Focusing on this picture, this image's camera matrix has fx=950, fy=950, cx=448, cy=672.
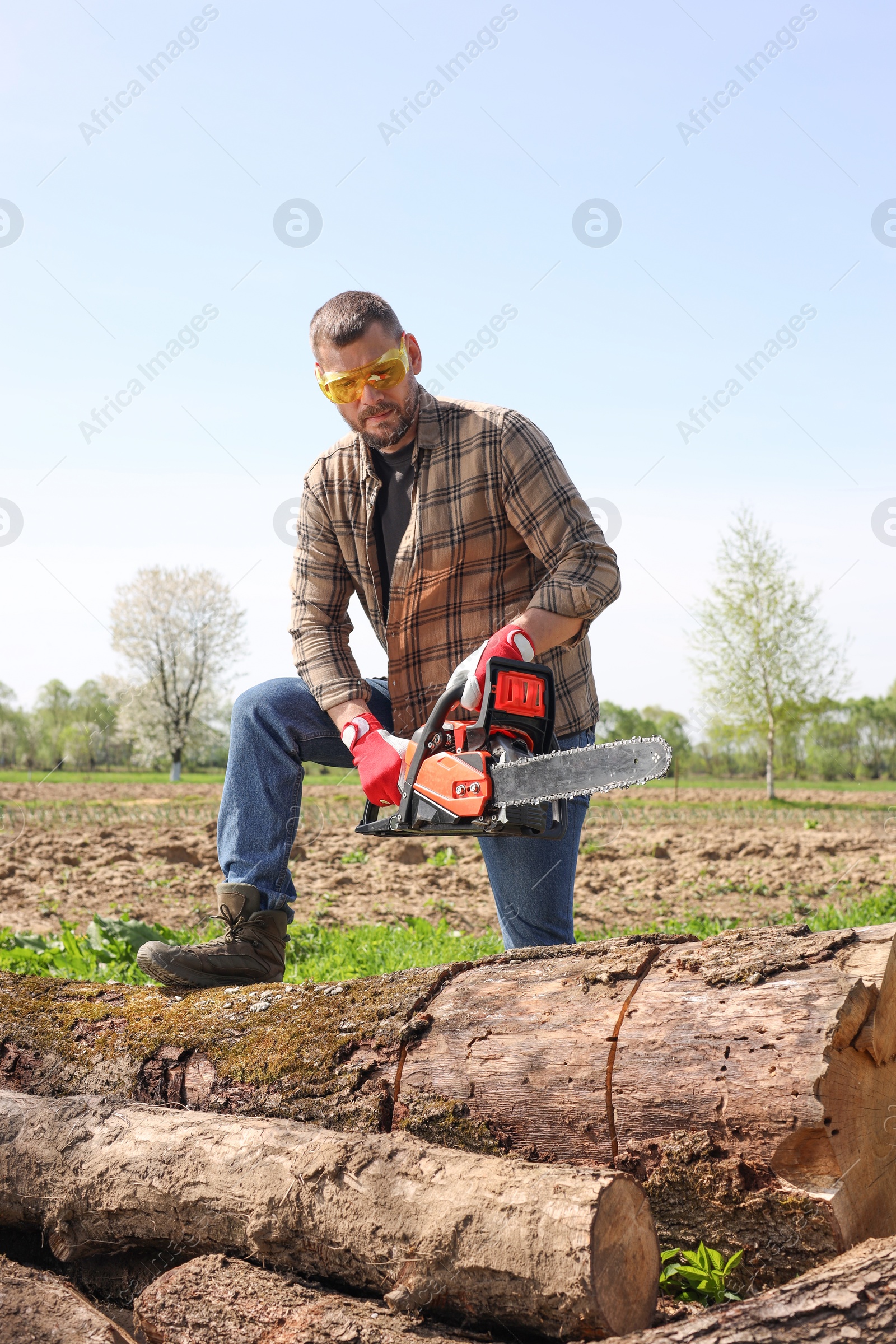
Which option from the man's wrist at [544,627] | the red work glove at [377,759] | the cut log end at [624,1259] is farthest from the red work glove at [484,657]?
the cut log end at [624,1259]

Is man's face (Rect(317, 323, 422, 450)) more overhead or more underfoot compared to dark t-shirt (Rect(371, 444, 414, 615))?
more overhead

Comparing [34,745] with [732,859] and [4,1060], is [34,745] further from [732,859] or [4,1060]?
[4,1060]

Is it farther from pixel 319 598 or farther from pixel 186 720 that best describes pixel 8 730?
pixel 319 598

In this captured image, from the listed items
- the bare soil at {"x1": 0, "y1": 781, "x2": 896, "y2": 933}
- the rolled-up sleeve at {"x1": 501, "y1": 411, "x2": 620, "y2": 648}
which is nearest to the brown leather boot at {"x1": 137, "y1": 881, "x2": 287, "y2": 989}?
the rolled-up sleeve at {"x1": 501, "y1": 411, "x2": 620, "y2": 648}

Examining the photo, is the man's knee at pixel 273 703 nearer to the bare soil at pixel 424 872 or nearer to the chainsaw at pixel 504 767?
the chainsaw at pixel 504 767

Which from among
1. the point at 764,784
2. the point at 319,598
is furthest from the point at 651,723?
the point at 319,598

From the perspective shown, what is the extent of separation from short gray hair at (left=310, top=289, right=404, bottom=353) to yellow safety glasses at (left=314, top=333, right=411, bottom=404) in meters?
0.08

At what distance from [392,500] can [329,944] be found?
3416mm

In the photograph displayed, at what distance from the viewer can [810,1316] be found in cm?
184

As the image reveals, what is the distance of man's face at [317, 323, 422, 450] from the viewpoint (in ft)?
10.8

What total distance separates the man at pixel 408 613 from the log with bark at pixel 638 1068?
0.55 meters

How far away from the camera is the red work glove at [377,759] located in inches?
126

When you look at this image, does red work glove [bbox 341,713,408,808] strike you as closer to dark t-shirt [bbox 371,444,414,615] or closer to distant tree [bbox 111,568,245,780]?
dark t-shirt [bbox 371,444,414,615]

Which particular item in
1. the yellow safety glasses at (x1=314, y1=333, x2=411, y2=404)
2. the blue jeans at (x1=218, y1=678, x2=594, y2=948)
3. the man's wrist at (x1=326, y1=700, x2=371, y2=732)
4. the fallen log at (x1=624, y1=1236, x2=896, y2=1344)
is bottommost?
the fallen log at (x1=624, y1=1236, x2=896, y2=1344)
